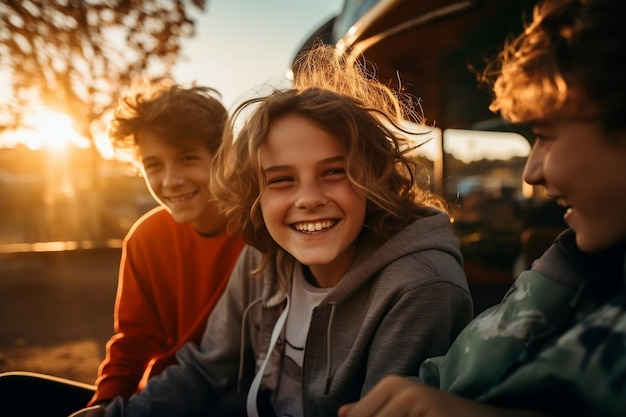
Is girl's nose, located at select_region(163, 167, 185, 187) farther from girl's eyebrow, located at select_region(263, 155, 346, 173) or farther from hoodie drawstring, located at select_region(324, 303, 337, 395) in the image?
hoodie drawstring, located at select_region(324, 303, 337, 395)

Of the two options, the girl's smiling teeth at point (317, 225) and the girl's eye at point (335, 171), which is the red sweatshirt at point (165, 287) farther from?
the girl's eye at point (335, 171)

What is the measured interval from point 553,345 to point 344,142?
0.96 m

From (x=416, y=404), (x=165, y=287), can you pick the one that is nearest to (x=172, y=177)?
(x=165, y=287)

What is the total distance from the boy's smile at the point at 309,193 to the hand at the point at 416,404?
67cm

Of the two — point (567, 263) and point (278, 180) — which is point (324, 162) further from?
point (567, 263)

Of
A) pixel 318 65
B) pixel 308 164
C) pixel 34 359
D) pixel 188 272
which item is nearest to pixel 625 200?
pixel 308 164

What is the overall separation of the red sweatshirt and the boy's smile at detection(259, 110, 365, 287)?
0.74m

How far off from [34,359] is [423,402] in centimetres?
459

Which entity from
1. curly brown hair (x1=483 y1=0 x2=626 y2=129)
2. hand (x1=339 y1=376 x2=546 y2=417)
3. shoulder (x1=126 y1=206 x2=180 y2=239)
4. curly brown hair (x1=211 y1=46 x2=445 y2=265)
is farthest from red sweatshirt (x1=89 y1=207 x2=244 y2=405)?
curly brown hair (x1=483 y1=0 x2=626 y2=129)

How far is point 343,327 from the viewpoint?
161 centimetres

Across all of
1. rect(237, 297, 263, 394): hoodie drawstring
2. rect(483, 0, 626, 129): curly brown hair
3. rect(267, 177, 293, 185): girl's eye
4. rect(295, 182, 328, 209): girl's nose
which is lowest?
rect(237, 297, 263, 394): hoodie drawstring

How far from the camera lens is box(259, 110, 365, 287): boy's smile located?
1602 millimetres

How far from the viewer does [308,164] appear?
1591 millimetres

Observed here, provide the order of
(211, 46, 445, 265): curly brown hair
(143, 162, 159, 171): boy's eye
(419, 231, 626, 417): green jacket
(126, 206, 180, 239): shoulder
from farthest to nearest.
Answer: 1. (126, 206, 180, 239): shoulder
2. (143, 162, 159, 171): boy's eye
3. (211, 46, 445, 265): curly brown hair
4. (419, 231, 626, 417): green jacket
